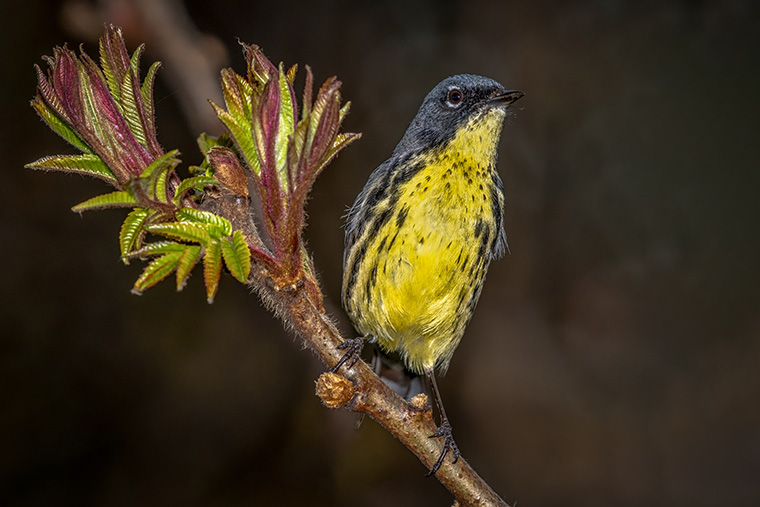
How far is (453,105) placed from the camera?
2.27 metres

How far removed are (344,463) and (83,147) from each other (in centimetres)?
277

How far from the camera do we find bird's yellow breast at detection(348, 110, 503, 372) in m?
2.02

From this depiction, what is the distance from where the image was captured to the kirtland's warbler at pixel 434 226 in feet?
6.65

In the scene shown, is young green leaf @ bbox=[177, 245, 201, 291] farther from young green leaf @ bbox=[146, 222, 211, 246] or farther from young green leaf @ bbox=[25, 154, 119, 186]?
young green leaf @ bbox=[25, 154, 119, 186]

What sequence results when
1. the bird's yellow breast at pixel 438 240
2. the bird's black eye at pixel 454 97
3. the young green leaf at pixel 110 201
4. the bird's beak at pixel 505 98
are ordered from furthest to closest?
the bird's black eye at pixel 454 97 < the bird's beak at pixel 505 98 < the bird's yellow breast at pixel 438 240 < the young green leaf at pixel 110 201

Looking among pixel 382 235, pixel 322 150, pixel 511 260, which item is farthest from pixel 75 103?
pixel 511 260

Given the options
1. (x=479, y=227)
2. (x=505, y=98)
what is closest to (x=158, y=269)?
(x=479, y=227)

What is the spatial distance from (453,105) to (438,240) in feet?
1.71

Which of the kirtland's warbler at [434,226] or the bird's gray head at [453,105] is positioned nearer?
the kirtland's warbler at [434,226]

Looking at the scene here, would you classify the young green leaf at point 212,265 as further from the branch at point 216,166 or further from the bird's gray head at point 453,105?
the bird's gray head at point 453,105

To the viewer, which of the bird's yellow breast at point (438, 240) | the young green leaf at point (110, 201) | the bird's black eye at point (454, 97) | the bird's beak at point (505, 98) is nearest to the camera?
the young green leaf at point (110, 201)

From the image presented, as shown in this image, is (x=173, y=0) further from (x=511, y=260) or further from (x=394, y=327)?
(x=511, y=260)

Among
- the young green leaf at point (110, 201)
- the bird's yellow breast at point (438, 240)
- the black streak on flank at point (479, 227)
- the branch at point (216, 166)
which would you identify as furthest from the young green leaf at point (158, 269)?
the black streak on flank at point (479, 227)

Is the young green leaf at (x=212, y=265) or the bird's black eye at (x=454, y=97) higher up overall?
the bird's black eye at (x=454, y=97)
